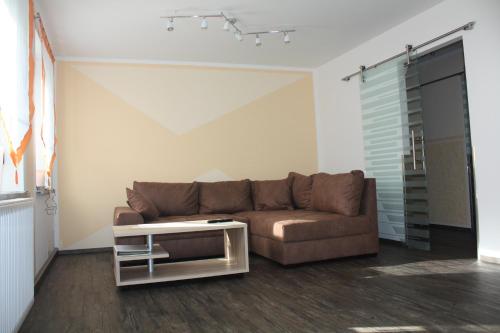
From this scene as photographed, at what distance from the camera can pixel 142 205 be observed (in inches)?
178

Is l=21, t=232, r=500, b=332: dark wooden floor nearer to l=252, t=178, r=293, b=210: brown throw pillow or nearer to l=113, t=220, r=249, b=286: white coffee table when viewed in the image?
l=113, t=220, r=249, b=286: white coffee table

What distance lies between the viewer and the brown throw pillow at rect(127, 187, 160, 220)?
4516 mm

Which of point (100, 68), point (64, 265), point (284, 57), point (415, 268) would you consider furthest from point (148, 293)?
point (284, 57)

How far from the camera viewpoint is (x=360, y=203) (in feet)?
14.9

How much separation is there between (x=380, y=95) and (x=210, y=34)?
211 centimetres

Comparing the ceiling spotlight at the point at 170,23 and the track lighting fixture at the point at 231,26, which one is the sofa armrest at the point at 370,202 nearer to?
the track lighting fixture at the point at 231,26

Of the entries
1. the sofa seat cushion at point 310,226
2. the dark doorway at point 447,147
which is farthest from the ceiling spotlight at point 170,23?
the dark doorway at point 447,147

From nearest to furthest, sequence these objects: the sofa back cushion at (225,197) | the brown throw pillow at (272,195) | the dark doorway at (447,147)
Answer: the sofa back cushion at (225,197)
the brown throw pillow at (272,195)
the dark doorway at (447,147)

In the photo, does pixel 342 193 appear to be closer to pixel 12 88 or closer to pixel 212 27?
pixel 212 27

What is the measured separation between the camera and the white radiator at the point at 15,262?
81.0 inches

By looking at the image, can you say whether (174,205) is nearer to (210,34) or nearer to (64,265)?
(64,265)

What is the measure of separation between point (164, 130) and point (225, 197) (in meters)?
1.24

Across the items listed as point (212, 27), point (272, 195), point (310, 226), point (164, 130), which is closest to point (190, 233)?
point (310, 226)

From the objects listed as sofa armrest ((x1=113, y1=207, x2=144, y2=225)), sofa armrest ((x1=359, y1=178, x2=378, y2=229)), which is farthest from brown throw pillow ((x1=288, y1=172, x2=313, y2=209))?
sofa armrest ((x1=113, y1=207, x2=144, y2=225))
